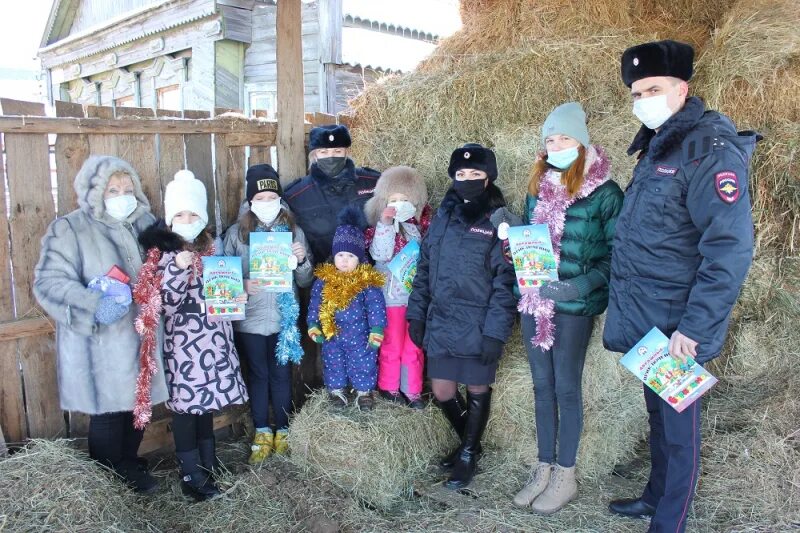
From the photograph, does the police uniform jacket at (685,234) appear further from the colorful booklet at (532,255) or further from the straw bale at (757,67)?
the straw bale at (757,67)

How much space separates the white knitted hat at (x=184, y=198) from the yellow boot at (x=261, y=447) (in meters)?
1.53

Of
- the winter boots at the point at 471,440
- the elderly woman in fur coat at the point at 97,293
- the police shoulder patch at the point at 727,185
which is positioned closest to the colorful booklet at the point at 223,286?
the elderly woman in fur coat at the point at 97,293

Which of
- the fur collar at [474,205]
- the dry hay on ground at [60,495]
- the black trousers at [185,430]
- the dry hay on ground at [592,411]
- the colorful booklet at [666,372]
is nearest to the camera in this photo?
the colorful booklet at [666,372]

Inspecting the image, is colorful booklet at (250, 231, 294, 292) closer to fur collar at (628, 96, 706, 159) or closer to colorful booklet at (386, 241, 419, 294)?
colorful booklet at (386, 241, 419, 294)

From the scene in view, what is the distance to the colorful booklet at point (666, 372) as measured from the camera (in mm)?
2631

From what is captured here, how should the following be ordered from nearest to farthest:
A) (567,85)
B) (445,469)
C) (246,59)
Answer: (445,469)
(567,85)
(246,59)

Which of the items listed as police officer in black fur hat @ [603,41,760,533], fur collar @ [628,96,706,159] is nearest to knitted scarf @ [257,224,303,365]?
police officer in black fur hat @ [603,41,760,533]

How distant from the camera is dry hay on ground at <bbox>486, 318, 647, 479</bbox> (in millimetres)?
3764

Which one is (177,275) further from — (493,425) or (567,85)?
(567,85)

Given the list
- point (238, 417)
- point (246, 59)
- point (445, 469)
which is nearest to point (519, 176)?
point (445, 469)

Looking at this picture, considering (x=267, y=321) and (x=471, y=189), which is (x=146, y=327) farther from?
(x=471, y=189)

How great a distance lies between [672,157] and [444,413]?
2.25 metres

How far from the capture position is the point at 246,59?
37.2ft

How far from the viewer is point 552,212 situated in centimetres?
330
